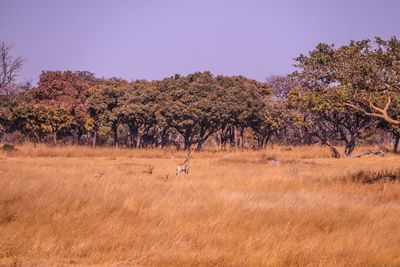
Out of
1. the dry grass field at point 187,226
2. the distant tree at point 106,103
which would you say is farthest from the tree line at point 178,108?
the dry grass field at point 187,226

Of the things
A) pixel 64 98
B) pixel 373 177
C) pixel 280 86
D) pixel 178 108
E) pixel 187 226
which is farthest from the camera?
pixel 280 86

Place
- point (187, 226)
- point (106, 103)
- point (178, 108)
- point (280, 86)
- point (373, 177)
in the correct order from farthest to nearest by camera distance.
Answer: point (280, 86)
point (106, 103)
point (178, 108)
point (373, 177)
point (187, 226)

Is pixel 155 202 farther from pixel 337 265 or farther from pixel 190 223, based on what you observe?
pixel 337 265

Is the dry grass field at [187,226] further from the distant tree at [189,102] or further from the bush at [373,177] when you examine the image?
the distant tree at [189,102]

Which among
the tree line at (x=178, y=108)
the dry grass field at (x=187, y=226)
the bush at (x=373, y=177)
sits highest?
the tree line at (x=178, y=108)

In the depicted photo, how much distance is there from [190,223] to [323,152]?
34.1 metres

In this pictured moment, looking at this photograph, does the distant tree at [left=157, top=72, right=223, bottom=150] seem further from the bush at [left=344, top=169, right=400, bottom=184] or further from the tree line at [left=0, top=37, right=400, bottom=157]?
the bush at [left=344, top=169, right=400, bottom=184]

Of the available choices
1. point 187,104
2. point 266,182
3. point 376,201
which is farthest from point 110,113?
point 376,201

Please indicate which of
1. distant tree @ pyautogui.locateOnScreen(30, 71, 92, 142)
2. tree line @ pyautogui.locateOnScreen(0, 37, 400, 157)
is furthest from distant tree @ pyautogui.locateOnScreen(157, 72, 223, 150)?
distant tree @ pyautogui.locateOnScreen(30, 71, 92, 142)

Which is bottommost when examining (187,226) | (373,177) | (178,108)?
(187,226)

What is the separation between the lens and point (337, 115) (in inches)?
1587

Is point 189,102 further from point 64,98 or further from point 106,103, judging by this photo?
point 64,98

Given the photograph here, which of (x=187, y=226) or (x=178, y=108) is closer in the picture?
(x=187, y=226)

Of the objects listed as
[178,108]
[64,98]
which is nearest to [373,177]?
[178,108]
